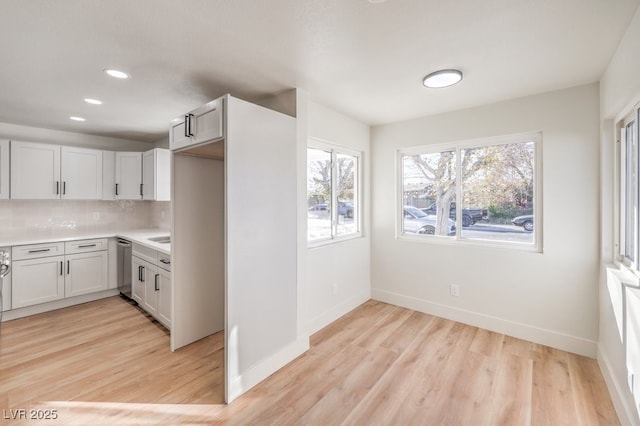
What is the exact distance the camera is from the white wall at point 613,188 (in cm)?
171

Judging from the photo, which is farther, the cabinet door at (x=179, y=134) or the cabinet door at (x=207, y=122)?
the cabinet door at (x=179, y=134)

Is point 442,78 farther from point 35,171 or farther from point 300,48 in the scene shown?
point 35,171

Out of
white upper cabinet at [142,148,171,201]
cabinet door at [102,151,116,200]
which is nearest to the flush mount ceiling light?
white upper cabinet at [142,148,171,201]

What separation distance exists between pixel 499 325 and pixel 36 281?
17.8 feet

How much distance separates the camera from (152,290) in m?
3.34

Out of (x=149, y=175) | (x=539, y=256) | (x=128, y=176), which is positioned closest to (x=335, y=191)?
(x=539, y=256)

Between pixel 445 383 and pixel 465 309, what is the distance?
1263mm

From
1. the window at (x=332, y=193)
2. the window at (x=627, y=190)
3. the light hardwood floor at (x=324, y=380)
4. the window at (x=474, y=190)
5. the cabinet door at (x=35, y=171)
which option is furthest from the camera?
the cabinet door at (x=35, y=171)

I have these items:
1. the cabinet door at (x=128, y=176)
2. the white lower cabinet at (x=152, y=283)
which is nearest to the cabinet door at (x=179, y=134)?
the white lower cabinet at (x=152, y=283)

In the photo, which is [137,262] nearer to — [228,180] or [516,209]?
[228,180]

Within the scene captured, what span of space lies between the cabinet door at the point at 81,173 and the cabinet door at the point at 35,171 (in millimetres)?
84

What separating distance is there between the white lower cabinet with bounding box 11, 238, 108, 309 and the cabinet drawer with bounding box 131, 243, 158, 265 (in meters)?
0.71

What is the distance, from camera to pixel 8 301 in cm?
333

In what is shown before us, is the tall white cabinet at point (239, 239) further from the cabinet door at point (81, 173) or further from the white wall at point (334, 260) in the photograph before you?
the cabinet door at point (81, 173)
